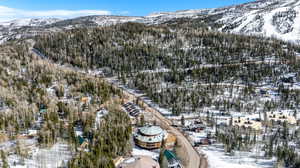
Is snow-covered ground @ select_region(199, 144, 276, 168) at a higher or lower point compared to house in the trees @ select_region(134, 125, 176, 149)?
lower

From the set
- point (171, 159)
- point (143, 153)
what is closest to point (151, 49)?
point (143, 153)

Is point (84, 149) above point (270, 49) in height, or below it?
below

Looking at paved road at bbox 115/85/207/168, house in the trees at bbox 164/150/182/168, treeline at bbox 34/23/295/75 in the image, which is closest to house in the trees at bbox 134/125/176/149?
paved road at bbox 115/85/207/168

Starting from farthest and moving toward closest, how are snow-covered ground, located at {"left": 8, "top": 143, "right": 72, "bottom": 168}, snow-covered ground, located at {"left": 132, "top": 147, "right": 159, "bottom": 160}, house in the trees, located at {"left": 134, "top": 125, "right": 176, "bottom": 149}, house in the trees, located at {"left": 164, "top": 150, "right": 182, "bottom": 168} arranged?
house in the trees, located at {"left": 134, "top": 125, "right": 176, "bottom": 149} → snow-covered ground, located at {"left": 132, "top": 147, "right": 159, "bottom": 160} → house in the trees, located at {"left": 164, "top": 150, "right": 182, "bottom": 168} → snow-covered ground, located at {"left": 8, "top": 143, "right": 72, "bottom": 168}

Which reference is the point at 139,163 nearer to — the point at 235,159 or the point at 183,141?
the point at 183,141

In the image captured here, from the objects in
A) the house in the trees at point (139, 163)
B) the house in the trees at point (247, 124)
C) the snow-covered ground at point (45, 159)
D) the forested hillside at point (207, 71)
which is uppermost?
the forested hillside at point (207, 71)

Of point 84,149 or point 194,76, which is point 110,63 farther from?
point 84,149

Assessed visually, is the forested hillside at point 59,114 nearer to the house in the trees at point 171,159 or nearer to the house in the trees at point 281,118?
the house in the trees at point 171,159

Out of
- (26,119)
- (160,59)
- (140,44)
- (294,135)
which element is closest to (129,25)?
(140,44)

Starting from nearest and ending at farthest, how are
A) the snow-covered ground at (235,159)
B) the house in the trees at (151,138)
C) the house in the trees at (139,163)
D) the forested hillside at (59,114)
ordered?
1. the house in the trees at (139,163)
2. the snow-covered ground at (235,159)
3. the forested hillside at (59,114)
4. the house in the trees at (151,138)

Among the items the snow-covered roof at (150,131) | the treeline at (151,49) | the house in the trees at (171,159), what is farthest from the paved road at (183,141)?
the treeline at (151,49)

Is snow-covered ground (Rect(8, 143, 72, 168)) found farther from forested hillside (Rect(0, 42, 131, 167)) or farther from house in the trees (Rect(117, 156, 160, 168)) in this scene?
house in the trees (Rect(117, 156, 160, 168))
